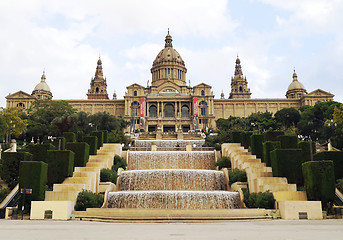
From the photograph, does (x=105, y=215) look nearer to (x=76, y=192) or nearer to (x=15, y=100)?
(x=76, y=192)

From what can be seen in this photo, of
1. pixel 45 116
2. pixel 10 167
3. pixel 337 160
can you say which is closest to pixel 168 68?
pixel 45 116

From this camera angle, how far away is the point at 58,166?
24297 mm

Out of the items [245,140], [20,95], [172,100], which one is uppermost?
[20,95]

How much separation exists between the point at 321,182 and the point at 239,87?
92056 millimetres

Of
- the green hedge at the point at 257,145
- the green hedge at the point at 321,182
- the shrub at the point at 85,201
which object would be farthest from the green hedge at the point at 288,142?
the shrub at the point at 85,201

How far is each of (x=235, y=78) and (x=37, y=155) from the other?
9262 cm

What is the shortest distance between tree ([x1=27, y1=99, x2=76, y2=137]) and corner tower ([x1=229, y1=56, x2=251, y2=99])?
56.2 meters

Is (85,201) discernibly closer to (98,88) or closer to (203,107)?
(203,107)

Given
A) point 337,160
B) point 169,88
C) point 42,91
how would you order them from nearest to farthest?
point 337,160 → point 169,88 → point 42,91

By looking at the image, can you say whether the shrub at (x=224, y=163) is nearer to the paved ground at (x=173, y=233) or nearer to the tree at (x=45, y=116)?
the paved ground at (x=173, y=233)

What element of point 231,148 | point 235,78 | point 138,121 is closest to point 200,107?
point 138,121

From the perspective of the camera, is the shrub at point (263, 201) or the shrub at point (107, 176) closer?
the shrub at point (263, 201)

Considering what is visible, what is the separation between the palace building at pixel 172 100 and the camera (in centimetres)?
8638

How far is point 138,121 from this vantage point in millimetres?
86688
